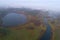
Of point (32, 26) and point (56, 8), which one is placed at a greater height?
point (56, 8)

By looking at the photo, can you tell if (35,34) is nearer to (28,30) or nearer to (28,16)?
(28,30)

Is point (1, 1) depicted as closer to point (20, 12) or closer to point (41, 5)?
point (20, 12)

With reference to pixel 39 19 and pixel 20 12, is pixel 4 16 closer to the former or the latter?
pixel 20 12

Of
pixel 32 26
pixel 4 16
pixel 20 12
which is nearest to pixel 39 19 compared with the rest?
pixel 32 26

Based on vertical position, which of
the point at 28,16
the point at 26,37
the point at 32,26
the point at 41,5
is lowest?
the point at 26,37

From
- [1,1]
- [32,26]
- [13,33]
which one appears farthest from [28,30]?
[1,1]

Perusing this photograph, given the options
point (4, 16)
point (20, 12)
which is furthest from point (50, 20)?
point (4, 16)

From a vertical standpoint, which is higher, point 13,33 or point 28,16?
point 28,16
